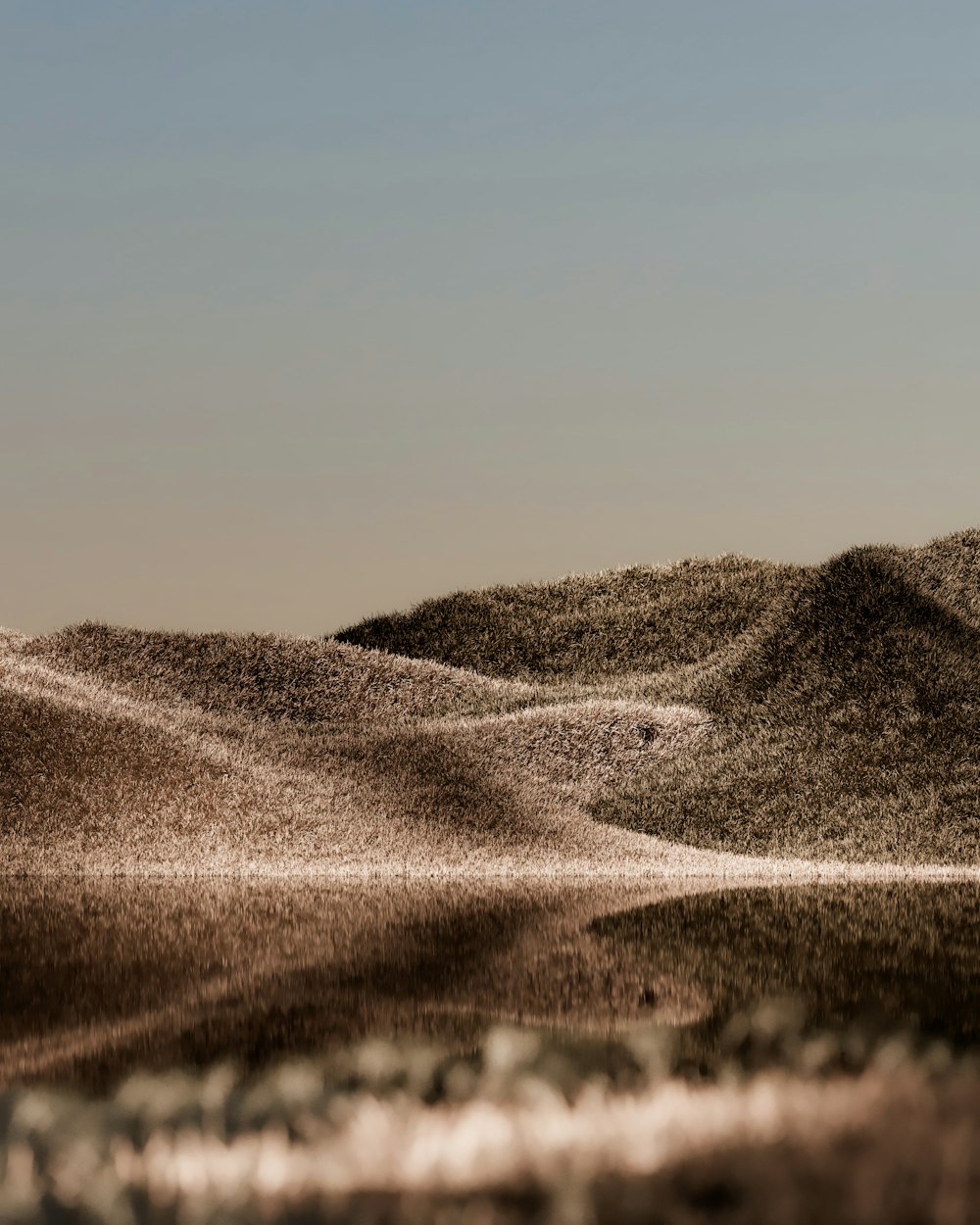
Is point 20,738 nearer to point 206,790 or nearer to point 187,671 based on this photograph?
point 206,790

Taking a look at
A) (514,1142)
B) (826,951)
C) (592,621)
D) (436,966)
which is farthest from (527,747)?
(514,1142)

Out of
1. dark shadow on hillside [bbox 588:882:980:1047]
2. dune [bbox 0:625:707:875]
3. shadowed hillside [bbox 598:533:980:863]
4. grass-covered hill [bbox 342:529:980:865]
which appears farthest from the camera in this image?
grass-covered hill [bbox 342:529:980:865]

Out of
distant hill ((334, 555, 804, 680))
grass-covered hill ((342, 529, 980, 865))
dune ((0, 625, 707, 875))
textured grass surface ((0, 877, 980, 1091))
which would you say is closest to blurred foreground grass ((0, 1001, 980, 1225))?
textured grass surface ((0, 877, 980, 1091))

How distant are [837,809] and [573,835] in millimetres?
4215

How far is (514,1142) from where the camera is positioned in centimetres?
391

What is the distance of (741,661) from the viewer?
2495 centimetres

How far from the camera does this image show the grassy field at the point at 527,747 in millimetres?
15852

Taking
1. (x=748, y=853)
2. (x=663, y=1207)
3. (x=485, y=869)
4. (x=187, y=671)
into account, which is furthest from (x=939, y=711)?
(x=663, y=1207)

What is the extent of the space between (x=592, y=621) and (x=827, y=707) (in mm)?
13429

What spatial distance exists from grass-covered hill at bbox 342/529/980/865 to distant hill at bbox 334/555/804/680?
0.11 meters

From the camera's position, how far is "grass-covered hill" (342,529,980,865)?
1842cm

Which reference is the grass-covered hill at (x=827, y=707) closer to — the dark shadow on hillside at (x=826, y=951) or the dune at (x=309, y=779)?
the dune at (x=309, y=779)

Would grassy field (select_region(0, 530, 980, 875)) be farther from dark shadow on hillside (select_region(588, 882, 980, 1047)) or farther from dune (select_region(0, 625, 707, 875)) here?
dark shadow on hillside (select_region(588, 882, 980, 1047))

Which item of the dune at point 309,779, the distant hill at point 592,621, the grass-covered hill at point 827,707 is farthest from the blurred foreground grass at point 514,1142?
the distant hill at point 592,621
